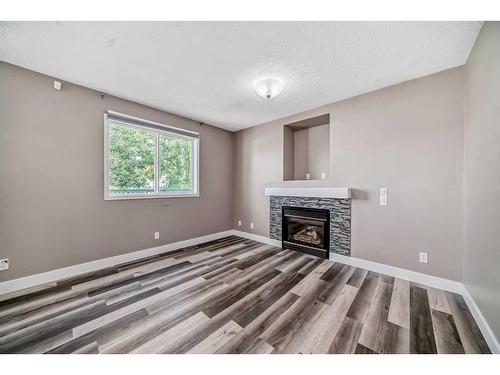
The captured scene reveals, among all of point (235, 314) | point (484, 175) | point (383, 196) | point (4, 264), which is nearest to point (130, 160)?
point (4, 264)

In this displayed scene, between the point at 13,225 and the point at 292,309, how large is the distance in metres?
3.12

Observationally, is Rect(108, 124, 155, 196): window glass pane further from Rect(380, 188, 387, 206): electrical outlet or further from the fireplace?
Rect(380, 188, 387, 206): electrical outlet

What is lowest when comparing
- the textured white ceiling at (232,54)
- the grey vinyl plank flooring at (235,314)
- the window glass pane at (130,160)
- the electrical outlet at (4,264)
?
the grey vinyl plank flooring at (235,314)

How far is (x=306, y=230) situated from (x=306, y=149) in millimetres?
1631

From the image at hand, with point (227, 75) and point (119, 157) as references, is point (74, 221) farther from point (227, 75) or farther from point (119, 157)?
point (227, 75)

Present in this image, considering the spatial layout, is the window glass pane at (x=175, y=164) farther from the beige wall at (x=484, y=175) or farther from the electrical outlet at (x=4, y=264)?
the beige wall at (x=484, y=175)

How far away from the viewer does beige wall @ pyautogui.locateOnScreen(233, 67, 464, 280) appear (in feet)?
6.86

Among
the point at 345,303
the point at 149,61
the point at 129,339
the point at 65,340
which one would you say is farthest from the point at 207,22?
the point at 345,303

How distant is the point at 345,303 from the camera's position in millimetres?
1836

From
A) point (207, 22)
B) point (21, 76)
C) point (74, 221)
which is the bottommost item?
point (74, 221)

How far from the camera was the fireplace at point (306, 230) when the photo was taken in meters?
3.05

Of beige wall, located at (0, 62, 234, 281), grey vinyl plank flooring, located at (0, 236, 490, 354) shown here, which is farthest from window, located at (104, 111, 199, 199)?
grey vinyl plank flooring, located at (0, 236, 490, 354)

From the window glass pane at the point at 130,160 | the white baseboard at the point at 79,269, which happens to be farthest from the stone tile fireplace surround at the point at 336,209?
the window glass pane at the point at 130,160

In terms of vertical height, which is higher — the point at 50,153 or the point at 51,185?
→ the point at 50,153
